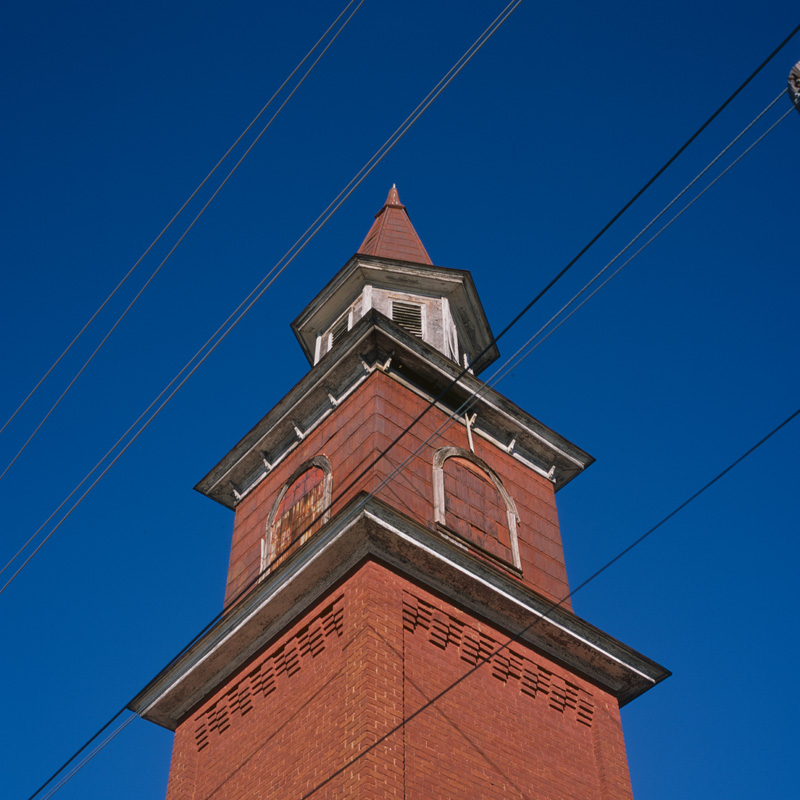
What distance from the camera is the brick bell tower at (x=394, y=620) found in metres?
13.6

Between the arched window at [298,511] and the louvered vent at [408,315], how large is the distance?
4.80 m

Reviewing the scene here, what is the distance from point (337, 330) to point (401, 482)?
7375 mm

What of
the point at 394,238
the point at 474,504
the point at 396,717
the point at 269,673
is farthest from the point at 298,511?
the point at 394,238

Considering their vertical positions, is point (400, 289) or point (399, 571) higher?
point (400, 289)

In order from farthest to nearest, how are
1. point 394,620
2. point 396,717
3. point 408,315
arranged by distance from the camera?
point 408,315
point 394,620
point 396,717

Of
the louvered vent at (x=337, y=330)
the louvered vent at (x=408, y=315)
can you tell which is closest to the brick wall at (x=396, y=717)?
the louvered vent at (x=408, y=315)

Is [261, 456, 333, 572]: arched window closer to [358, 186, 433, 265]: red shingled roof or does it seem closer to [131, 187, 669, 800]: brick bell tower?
[131, 187, 669, 800]: brick bell tower

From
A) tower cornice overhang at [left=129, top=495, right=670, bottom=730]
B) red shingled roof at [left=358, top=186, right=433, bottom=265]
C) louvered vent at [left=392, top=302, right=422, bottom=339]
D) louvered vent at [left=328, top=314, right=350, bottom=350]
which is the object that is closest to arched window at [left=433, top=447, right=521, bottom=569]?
tower cornice overhang at [left=129, top=495, right=670, bottom=730]

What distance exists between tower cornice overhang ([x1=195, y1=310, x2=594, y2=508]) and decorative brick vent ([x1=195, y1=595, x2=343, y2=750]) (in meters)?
4.57

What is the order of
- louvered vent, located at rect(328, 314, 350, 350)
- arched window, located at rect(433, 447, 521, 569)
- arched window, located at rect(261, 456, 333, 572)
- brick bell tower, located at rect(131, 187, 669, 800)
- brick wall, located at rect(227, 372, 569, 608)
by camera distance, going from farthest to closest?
louvered vent, located at rect(328, 314, 350, 350) < arched window, located at rect(261, 456, 333, 572) < arched window, located at rect(433, 447, 521, 569) < brick wall, located at rect(227, 372, 569, 608) < brick bell tower, located at rect(131, 187, 669, 800)

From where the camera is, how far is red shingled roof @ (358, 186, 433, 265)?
25.9 m

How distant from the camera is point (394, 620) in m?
14.4

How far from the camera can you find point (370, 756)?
12.5 metres

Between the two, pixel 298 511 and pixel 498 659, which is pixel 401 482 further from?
pixel 498 659
